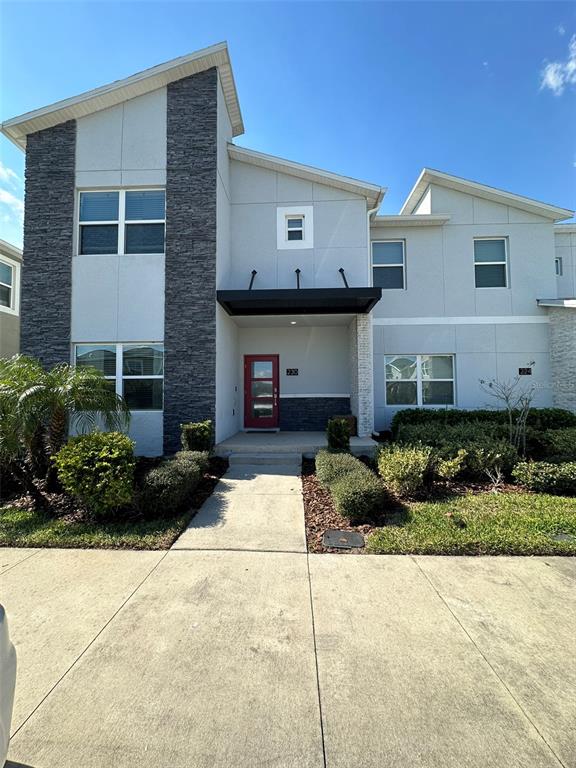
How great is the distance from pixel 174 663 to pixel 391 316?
10.8 metres

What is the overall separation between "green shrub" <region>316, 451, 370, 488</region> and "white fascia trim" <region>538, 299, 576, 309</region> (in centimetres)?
860

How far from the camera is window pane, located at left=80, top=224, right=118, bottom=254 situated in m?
8.96

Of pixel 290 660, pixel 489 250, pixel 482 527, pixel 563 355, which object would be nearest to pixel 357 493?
pixel 482 527

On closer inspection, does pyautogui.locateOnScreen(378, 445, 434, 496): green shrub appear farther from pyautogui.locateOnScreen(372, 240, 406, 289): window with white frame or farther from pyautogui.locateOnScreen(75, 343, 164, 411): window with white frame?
pyautogui.locateOnScreen(372, 240, 406, 289): window with white frame

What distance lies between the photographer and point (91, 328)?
884 cm

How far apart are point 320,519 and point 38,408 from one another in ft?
16.0

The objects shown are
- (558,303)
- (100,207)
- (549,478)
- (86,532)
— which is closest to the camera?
(86,532)

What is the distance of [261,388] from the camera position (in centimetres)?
1138

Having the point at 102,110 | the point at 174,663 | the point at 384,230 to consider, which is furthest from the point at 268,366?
the point at 174,663

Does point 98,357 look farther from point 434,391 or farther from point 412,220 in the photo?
point 412,220

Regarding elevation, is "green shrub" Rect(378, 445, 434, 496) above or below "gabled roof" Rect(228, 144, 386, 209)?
below

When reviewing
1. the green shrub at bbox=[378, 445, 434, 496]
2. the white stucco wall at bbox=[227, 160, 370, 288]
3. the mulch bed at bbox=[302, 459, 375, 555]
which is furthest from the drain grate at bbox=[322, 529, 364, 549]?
the white stucco wall at bbox=[227, 160, 370, 288]

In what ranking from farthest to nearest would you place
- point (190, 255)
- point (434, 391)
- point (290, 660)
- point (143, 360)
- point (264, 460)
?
point (434, 391)
point (143, 360)
point (190, 255)
point (264, 460)
point (290, 660)

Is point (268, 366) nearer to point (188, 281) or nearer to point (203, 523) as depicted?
point (188, 281)
